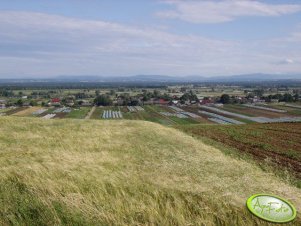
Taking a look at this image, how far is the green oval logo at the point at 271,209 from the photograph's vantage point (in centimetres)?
547

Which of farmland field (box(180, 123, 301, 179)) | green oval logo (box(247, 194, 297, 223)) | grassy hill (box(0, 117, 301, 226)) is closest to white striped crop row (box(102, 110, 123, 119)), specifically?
farmland field (box(180, 123, 301, 179))

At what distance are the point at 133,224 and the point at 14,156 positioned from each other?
788 cm

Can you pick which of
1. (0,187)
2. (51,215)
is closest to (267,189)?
(51,215)

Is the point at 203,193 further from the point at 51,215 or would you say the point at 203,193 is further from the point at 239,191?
the point at 51,215

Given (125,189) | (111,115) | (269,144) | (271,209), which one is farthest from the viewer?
(111,115)

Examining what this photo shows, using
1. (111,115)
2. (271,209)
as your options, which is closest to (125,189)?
(271,209)

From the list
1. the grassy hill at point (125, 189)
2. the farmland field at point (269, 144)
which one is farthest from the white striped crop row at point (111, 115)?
the grassy hill at point (125, 189)

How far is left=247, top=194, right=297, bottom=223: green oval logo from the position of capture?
17.9 ft

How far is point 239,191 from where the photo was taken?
8352 millimetres

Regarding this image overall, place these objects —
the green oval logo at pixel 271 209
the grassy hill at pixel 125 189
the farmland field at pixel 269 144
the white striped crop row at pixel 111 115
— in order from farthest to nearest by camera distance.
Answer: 1. the white striped crop row at pixel 111 115
2. the farmland field at pixel 269 144
3. the grassy hill at pixel 125 189
4. the green oval logo at pixel 271 209

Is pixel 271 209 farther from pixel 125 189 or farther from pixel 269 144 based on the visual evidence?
pixel 269 144

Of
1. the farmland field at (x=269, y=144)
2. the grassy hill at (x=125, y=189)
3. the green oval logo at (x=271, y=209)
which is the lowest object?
the farmland field at (x=269, y=144)

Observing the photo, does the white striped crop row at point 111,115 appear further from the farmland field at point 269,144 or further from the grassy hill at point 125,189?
the grassy hill at point 125,189

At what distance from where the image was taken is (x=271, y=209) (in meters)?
5.75
